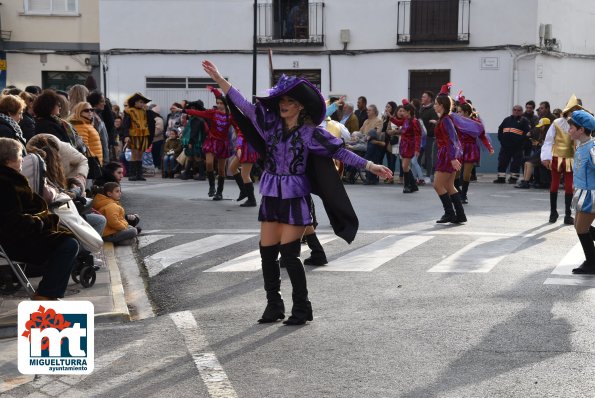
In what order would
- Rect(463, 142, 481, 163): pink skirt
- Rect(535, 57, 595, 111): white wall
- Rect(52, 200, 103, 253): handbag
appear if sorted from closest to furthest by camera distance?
Rect(52, 200, 103, 253): handbag < Rect(463, 142, 481, 163): pink skirt < Rect(535, 57, 595, 111): white wall

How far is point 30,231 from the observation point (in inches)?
294

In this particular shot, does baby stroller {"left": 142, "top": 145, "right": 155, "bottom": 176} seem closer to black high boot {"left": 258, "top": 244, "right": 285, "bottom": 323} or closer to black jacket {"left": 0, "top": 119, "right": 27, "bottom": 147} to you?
black jacket {"left": 0, "top": 119, "right": 27, "bottom": 147}

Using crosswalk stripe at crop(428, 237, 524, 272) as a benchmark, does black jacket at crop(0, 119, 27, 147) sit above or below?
above

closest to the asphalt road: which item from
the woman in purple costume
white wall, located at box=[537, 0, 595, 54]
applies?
the woman in purple costume

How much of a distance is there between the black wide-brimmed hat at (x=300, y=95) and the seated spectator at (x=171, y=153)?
1605cm

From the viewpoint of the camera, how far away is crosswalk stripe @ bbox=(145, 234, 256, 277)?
34.9ft

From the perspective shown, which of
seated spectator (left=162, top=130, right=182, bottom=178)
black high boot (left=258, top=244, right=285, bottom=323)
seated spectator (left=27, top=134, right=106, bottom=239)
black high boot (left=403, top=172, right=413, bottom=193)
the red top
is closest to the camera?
black high boot (left=258, top=244, right=285, bottom=323)

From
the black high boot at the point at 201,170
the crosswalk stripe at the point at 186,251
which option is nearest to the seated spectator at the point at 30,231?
the crosswalk stripe at the point at 186,251

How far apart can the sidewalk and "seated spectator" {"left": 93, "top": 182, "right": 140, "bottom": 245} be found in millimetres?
1321

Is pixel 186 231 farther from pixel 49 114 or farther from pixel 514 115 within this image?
pixel 514 115

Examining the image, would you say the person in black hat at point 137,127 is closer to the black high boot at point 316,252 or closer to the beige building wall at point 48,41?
the beige building wall at point 48,41

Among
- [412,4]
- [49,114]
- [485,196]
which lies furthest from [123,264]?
[412,4]

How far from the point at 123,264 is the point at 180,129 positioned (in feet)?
45.3

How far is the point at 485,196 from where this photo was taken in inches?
744
